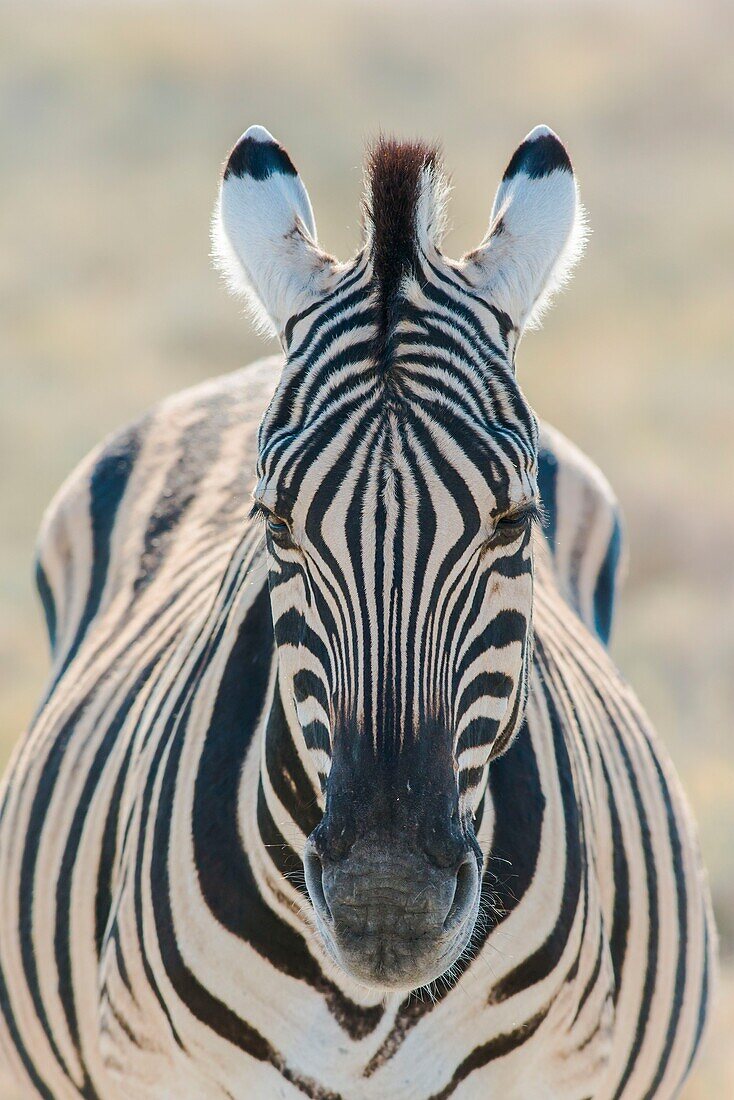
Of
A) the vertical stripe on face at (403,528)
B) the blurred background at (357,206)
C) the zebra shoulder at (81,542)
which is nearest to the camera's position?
the vertical stripe on face at (403,528)

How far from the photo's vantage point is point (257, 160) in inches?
129

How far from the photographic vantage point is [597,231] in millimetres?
15734

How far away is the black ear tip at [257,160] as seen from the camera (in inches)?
128

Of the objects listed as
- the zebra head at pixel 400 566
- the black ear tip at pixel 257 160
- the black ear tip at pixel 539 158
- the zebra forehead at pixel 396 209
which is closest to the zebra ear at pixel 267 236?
the black ear tip at pixel 257 160

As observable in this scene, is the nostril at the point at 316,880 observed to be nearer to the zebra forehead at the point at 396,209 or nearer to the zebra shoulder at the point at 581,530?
the zebra forehead at the point at 396,209

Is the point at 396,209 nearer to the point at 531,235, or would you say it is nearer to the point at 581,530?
the point at 531,235

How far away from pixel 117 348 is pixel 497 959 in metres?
11.5

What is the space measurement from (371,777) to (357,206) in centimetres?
1347

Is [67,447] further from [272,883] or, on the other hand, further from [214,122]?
[272,883]

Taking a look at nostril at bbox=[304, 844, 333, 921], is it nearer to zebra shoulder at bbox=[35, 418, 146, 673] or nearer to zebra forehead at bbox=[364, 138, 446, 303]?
zebra forehead at bbox=[364, 138, 446, 303]

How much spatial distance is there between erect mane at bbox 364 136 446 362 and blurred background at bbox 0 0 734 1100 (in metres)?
6.47

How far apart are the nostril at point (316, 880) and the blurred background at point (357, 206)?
658 centimetres

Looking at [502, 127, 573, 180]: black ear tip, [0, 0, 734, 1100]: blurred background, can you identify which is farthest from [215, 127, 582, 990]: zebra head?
[0, 0, 734, 1100]: blurred background

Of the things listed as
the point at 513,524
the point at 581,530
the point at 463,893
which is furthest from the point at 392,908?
the point at 581,530
